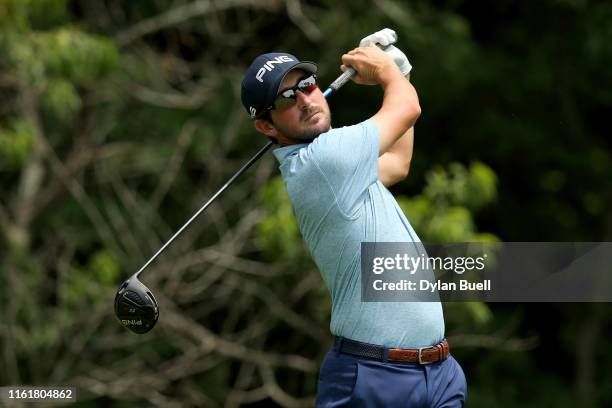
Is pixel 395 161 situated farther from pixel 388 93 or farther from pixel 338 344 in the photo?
pixel 338 344

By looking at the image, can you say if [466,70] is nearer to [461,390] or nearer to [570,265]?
[570,265]

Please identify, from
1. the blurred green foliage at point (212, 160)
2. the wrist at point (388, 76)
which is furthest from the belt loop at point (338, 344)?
the blurred green foliage at point (212, 160)

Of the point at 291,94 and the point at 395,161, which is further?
the point at 395,161

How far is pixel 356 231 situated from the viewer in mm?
3924

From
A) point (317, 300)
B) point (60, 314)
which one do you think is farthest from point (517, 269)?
point (60, 314)

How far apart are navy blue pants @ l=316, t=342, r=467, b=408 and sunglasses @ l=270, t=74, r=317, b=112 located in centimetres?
76

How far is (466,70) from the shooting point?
10062 millimetres

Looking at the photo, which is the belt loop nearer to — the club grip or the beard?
the beard

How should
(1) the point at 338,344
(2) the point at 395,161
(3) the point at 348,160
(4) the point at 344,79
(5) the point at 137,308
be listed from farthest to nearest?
(2) the point at 395,161 → (5) the point at 137,308 → (4) the point at 344,79 → (1) the point at 338,344 → (3) the point at 348,160

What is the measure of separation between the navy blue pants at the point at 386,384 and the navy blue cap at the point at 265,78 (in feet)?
2.56

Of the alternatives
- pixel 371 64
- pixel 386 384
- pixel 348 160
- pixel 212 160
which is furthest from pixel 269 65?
pixel 212 160

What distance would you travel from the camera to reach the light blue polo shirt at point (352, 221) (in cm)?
389

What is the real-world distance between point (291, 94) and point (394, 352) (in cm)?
83

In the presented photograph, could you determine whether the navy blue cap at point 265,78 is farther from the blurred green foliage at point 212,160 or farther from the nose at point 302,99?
the blurred green foliage at point 212,160
